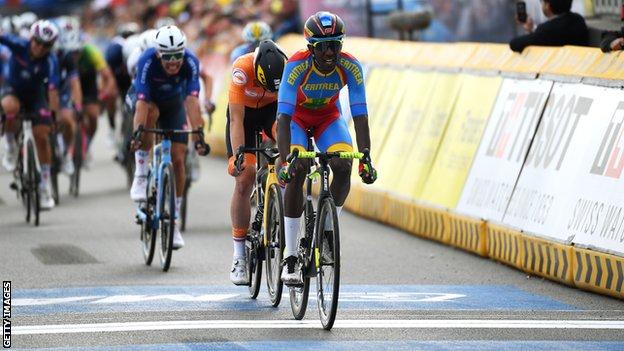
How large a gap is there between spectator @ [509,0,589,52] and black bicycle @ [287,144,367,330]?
4.83 metres

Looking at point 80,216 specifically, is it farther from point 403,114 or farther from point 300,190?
point 300,190

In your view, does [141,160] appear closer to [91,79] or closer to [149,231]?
[149,231]

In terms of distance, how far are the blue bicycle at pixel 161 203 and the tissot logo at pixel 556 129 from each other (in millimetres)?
2854

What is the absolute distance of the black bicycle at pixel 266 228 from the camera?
11234 millimetres

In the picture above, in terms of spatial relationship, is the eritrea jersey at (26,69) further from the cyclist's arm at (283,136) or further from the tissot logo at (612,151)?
the cyclist's arm at (283,136)

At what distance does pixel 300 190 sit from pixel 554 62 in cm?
383

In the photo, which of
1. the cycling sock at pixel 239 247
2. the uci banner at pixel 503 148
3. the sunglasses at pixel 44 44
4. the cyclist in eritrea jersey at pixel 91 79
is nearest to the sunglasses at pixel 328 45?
the cycling sock at pixel 239 247

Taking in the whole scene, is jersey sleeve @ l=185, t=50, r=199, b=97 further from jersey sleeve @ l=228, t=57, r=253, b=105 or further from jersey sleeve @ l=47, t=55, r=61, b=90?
jersey sleeve @ l=47, t=55, r=61, b=90

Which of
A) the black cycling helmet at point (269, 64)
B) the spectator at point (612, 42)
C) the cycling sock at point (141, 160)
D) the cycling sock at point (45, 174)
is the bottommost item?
the cycling sock at point (45, 174)

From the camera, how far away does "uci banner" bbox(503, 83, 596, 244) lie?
1254 centimetres

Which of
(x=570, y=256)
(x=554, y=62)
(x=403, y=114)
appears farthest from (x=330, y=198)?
(x=403, y=114)

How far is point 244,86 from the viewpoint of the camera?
11852mm

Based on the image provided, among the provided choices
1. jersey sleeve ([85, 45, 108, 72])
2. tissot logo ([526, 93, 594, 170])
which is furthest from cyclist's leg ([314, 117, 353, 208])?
jersey sleeve ([85, 45, 108, 72])

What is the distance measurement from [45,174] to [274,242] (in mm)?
6940
